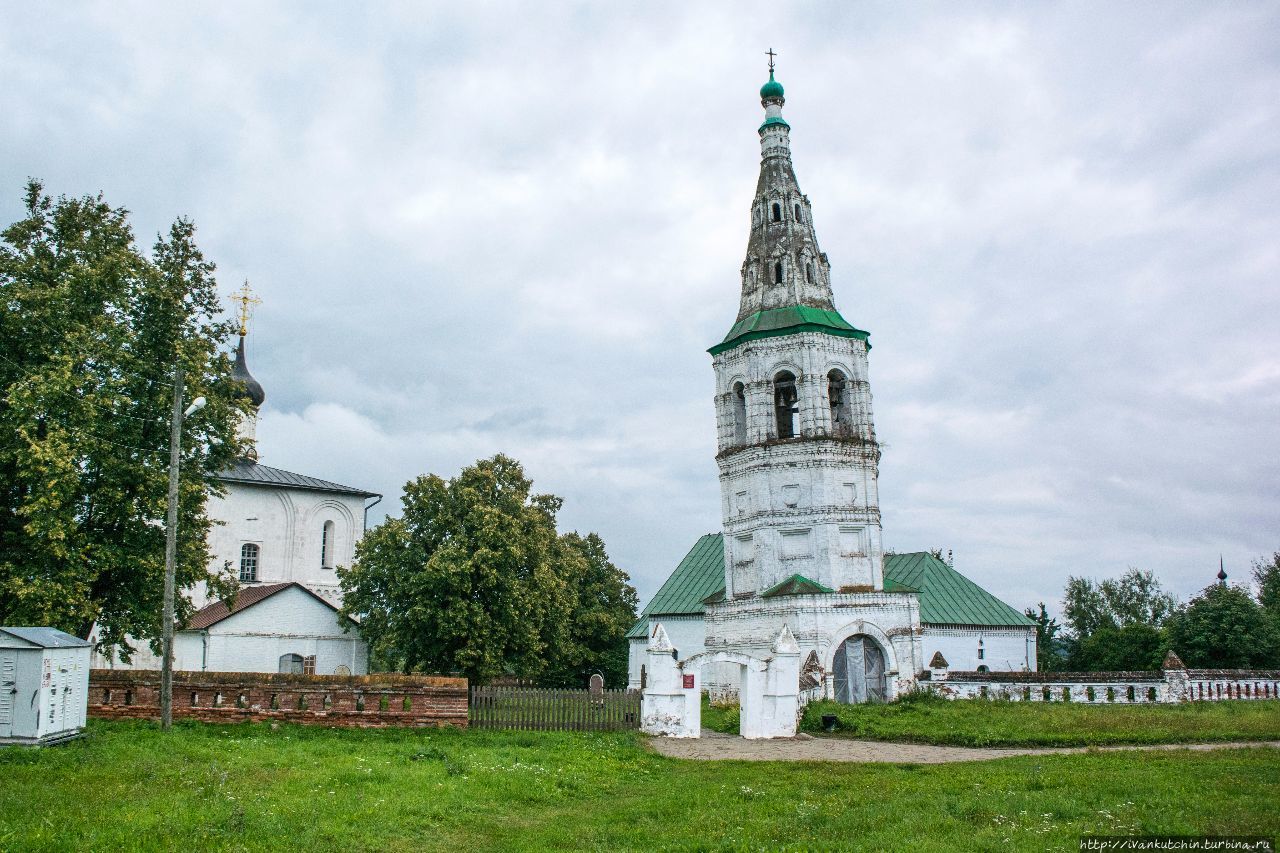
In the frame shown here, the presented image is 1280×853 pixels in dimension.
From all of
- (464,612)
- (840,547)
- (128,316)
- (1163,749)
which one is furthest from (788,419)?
(128,316)

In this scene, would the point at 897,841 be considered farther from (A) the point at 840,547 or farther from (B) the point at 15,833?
(A) the point at 840,547

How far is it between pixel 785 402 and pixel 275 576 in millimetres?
22518

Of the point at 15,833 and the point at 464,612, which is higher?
the point at 464,612

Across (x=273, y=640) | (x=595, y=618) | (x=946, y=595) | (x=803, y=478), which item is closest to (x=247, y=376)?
(x=273, y=640)

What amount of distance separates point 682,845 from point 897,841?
215cm

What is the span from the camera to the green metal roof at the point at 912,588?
38.8m

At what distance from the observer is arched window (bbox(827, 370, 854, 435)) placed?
111 feet

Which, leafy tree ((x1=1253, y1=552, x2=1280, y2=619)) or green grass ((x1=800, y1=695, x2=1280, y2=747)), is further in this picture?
leafy tree ((x1=1253, y1=552, x2=1280, y2=619))

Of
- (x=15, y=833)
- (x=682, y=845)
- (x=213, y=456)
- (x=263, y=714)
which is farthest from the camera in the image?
(x=213, y=456)

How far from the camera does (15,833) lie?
9.04 metres

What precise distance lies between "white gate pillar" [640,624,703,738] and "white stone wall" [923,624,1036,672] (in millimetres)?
17155

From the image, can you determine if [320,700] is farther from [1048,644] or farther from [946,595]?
[1048,644]

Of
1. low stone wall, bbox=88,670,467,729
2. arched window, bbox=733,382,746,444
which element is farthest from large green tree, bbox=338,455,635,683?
low stone wall, bbox=88,670,467,729

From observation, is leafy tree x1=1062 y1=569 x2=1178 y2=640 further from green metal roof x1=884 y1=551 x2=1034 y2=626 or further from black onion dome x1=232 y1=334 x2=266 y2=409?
black onion dome x1=232 y1=334 x2=266 y2=409
